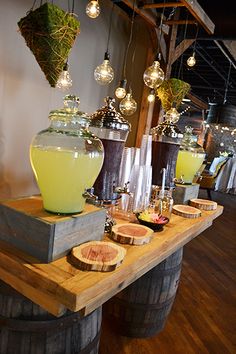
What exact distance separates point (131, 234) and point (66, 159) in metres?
0.48

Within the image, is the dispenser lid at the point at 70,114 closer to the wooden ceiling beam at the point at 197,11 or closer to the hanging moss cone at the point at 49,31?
the hanging moss cone at the point at 49,31

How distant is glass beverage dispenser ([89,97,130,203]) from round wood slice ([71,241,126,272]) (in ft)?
1.28

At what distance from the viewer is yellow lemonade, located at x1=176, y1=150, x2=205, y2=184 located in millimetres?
2145

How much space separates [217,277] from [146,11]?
338 cm

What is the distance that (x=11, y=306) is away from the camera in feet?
3.46

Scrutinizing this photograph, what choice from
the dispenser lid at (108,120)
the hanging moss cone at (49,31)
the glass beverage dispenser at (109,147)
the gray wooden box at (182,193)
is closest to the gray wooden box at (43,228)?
the glass beverage dispenser at (109,147)

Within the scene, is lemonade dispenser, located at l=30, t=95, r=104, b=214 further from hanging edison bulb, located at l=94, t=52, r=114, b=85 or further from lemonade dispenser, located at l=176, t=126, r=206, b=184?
hanging edison bulb, located at l=94, t=52, r=114, b=85

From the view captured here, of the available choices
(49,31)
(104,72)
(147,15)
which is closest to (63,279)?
(49,31)

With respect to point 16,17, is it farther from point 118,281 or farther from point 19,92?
point 118,281

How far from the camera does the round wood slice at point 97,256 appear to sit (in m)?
0.97

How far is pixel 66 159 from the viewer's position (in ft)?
3.27

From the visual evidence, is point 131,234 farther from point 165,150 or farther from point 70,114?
point 165,150

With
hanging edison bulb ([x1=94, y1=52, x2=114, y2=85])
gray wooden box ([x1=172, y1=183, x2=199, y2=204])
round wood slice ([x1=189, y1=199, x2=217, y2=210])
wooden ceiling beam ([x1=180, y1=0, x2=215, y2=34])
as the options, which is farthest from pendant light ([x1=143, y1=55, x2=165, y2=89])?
round wood slice ([x1=189, y1=199, x2=217, y2=210])

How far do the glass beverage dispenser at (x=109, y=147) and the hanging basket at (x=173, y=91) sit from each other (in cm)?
179
